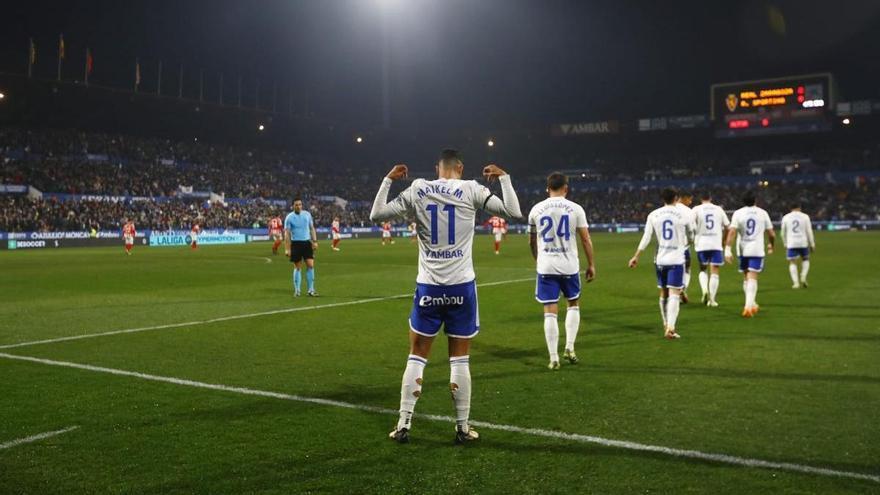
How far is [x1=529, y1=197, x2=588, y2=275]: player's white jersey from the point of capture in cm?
848

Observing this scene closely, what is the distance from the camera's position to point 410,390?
5605 mm

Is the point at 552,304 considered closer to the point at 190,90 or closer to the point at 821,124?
the point at 821,124

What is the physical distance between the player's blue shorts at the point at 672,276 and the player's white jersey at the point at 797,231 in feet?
26.4

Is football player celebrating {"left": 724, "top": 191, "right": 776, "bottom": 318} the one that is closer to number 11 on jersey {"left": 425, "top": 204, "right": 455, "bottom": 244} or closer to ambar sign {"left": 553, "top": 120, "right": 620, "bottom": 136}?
number 11 on jersey {"left": 425, "top": 204, "right": 455, "bottom": 244}

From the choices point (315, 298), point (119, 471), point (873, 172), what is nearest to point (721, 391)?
point (119, 471)

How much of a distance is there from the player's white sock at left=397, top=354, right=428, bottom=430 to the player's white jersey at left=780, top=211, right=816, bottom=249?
1390 cm

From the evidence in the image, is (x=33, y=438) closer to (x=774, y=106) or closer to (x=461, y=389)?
(x=461, y=389)

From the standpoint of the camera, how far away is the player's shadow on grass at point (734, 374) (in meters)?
7.50

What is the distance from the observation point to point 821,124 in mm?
60375

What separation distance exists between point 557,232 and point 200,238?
164ft

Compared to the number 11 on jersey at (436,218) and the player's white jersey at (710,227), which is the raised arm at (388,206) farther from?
the player's white jersey at (710,227)

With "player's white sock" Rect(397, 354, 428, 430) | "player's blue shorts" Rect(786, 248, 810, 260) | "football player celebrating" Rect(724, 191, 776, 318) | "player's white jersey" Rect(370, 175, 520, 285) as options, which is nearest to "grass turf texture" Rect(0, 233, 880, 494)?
"player's white sock" Rect(397, 354, 428, 430)

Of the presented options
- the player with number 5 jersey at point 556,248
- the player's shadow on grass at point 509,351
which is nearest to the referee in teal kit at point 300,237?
the player's shadow on grass at point 509,351

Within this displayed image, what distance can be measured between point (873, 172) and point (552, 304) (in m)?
81.5
